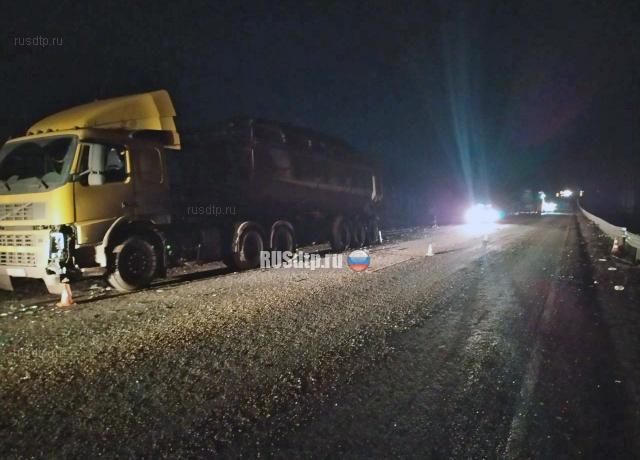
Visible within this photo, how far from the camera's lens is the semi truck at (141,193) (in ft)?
19.1

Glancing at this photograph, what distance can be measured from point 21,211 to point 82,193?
90cm

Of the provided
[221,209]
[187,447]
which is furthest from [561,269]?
[187,447]

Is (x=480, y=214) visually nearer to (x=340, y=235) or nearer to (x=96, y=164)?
(x=340, y=235)

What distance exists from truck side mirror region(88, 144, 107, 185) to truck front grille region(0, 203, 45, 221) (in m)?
0.78

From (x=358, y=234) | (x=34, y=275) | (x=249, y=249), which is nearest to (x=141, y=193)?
(x=34, y=275)

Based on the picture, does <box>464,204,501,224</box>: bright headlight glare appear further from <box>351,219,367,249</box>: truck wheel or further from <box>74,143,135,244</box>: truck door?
<box>74,143,135,244</box>: truck door

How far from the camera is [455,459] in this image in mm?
2160

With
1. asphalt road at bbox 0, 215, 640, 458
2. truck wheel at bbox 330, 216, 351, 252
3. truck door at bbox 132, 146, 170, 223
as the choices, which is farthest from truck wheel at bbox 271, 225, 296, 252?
asphalt road at bbox 0, 215, 640, 458

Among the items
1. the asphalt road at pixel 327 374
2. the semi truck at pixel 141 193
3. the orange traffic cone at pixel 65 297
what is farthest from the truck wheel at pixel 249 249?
the orange traffic cone at pixel 65 297

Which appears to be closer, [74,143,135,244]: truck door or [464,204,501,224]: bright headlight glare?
[74,143,135,244]: truck door

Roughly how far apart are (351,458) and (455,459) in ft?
1.91

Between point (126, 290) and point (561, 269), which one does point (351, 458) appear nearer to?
point (126, 290)

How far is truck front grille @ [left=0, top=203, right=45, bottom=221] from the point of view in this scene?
5.72 metres

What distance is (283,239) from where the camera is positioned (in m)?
10.1
